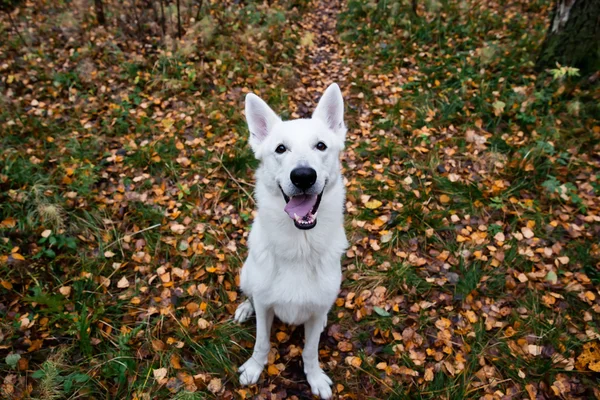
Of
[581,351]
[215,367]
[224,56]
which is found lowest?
[215,367]

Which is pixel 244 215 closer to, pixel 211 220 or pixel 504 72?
pixel 211 220

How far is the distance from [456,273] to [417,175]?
63.1 inches

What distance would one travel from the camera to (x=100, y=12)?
289 inches

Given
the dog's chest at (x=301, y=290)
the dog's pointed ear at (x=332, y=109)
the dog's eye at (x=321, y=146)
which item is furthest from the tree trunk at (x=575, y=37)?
the dog's chest at (x=301, y=290)

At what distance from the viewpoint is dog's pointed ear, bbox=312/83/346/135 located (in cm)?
283

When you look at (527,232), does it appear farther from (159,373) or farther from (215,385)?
(159,373)

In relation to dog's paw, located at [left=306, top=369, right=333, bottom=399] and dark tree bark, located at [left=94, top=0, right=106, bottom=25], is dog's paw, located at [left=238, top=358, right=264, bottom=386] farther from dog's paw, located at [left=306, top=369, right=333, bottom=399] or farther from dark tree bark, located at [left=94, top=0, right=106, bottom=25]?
dark tree bark, located at [left=94, top=0, right=106, bottom=25]

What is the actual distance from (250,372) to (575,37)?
7029 millimetres

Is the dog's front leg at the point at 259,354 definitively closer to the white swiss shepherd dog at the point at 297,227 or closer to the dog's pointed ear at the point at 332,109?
the white swiss shepherd dog at the point at 297,227

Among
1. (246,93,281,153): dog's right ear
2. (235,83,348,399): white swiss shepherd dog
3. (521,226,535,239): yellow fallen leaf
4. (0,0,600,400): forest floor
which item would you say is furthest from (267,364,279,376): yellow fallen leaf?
(521,226,535,239): yellow fallen leaf

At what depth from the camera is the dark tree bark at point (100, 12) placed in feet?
23.8

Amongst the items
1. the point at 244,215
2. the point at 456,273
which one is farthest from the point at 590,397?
the point at 244,215

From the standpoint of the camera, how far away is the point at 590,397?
2.88m

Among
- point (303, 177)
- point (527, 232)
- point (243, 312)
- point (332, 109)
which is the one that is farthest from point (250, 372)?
point (527, 232)
